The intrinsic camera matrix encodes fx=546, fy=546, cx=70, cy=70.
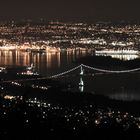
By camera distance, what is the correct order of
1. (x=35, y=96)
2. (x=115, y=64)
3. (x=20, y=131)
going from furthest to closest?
(x=115, y=64), (x=35, y=96), (x=20, y=131)

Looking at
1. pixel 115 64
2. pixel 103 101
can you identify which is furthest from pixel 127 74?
pixel 103 101

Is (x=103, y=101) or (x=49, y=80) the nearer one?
(x=103, y=101)

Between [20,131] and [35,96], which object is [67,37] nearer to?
[35,96]

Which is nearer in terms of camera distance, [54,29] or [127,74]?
[127,74]

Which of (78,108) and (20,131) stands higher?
(20,131)

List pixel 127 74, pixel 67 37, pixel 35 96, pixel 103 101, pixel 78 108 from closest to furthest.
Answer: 1. pixel 78 108
2. pixel 103 101
3. pixel 35 96
4. pixel 127 74
5. pixel 67 37

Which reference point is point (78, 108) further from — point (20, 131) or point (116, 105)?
point (20, 131)

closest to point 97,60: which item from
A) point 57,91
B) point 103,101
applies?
point 57,91

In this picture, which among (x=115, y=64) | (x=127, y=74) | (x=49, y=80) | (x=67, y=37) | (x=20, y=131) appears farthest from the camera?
(x=67, y=37)

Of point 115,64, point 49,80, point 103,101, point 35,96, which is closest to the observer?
point 103,101
